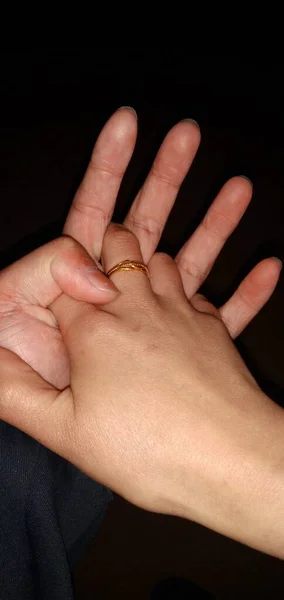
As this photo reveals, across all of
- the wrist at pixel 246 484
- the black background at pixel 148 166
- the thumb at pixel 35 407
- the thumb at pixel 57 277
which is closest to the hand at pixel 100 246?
the thumb at pixel 57 277

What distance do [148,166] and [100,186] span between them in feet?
3.66

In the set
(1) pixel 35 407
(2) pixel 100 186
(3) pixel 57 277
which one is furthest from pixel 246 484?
(2) pixel 100 186

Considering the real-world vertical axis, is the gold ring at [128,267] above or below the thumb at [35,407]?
above

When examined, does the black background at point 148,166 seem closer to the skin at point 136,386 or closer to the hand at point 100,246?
the hand at point 100,246

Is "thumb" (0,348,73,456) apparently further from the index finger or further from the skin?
the index finger

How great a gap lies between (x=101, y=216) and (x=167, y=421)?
47cm

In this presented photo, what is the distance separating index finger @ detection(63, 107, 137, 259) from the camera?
37.5 inches

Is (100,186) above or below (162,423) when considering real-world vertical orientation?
above

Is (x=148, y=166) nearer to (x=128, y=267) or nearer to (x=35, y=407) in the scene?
(x=128, y=267)

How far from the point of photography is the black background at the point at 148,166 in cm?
174

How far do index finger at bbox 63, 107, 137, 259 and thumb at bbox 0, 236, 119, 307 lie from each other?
0.12 metres

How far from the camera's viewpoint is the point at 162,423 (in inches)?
31.2


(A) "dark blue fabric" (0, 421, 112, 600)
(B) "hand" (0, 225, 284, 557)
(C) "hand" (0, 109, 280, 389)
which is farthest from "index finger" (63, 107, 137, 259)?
(A) "dark blue fabric" (0, 421, 112, 600)

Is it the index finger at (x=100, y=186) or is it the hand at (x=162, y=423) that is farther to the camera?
the index finger at (x=100, y=186)
